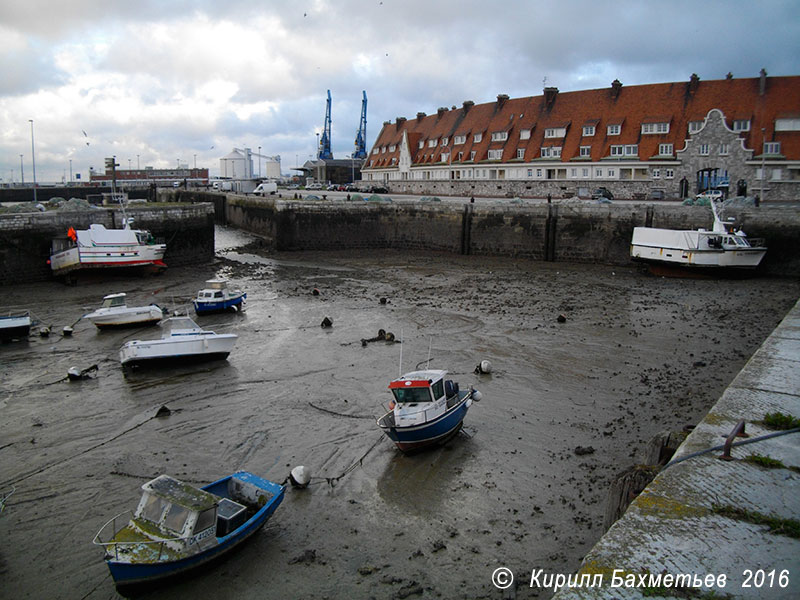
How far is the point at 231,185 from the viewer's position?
271ft

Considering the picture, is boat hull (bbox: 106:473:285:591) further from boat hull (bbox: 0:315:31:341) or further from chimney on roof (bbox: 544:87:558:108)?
chimney on roof (bbox: 544:87:558:108)

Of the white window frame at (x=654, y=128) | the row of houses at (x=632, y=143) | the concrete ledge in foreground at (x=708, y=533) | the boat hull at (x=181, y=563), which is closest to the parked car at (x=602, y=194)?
the row of houses at (x=632, y=143)

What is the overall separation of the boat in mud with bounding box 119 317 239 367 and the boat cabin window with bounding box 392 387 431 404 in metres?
7.14

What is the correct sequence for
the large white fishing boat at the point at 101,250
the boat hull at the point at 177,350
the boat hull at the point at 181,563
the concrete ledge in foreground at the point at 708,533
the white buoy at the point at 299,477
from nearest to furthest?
the concrete ledge in foreground at the point at 708,533 < the boat hull at the point at 181,563 < the white buoy at the point at 299,477 < the boat hull at the point at 177,350 < the large white fishing boat at the point at 101,250

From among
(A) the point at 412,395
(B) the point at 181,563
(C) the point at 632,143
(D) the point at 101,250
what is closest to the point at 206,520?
(B) the point at 181,563

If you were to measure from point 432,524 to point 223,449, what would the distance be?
16.0 feet

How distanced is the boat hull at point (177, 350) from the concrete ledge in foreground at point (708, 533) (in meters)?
11.8

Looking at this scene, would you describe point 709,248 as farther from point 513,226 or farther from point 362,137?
point 362,137

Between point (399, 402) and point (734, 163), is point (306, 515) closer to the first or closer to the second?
point (399, 402)

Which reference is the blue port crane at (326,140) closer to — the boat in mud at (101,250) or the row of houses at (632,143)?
the row of houses at (632,143)

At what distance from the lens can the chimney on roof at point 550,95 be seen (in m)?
53.2

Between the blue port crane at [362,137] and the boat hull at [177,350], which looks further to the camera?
the blue port crane at [362,137]

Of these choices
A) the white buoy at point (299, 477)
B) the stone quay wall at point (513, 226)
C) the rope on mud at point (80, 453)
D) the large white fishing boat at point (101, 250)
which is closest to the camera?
the white buoy at point (299, 477)

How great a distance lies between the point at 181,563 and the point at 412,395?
540 centimetres
